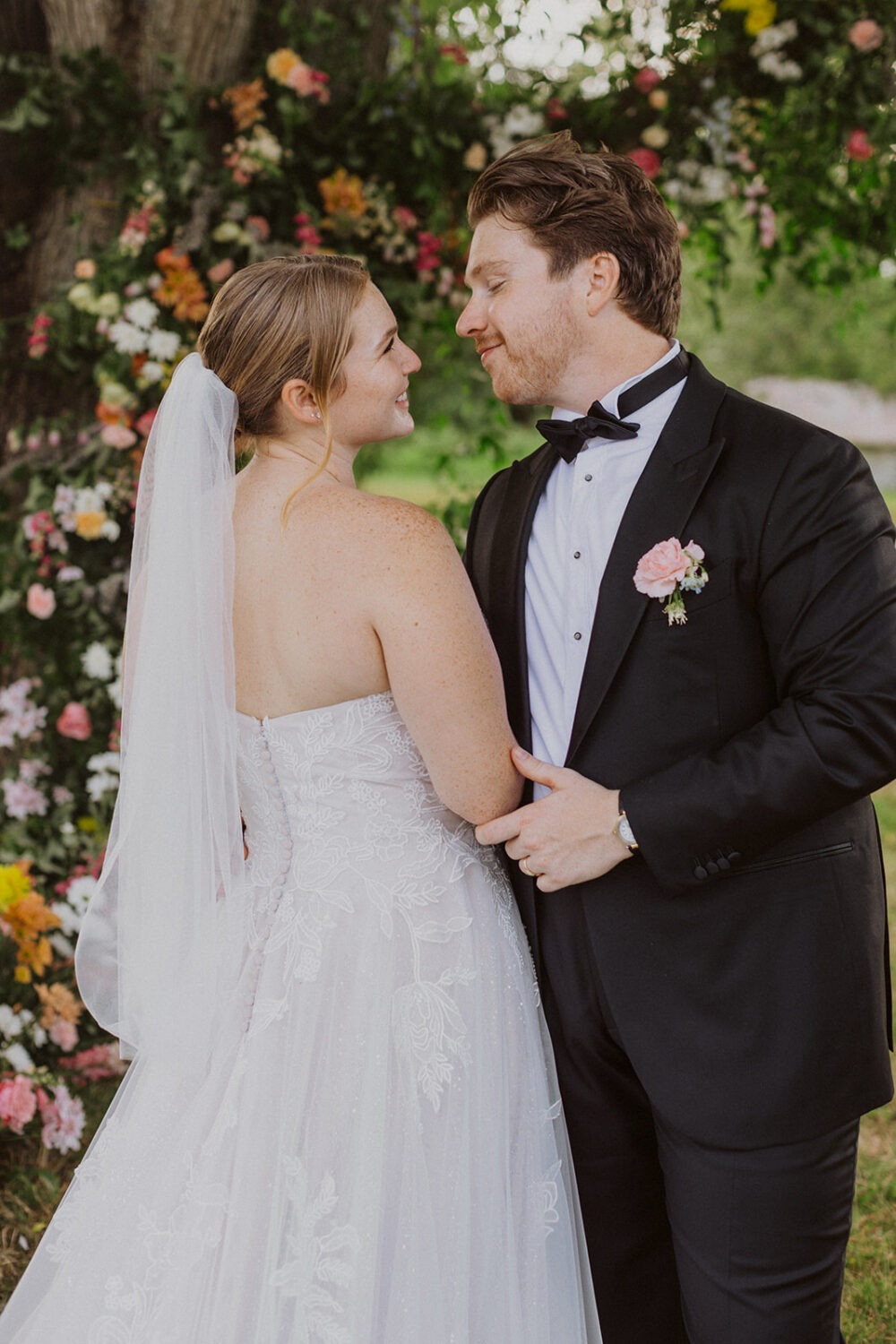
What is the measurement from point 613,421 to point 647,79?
2244 millimetres

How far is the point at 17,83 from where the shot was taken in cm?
381

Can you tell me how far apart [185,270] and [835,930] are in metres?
2.81

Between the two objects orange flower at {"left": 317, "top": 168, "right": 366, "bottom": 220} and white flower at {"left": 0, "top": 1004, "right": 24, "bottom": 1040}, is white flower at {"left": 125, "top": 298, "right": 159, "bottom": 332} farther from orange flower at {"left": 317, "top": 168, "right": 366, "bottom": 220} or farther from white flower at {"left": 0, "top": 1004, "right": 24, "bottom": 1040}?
white flower at {"left": 0, "top": 1004, "right": 24, "bottom": 1040}

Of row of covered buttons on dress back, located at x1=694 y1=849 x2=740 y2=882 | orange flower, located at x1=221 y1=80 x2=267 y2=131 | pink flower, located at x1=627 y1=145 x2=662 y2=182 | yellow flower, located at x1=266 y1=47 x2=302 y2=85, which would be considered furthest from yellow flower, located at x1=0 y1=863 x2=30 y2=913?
pink flower, located at x1=627 y1=145 x2=662 y2=182

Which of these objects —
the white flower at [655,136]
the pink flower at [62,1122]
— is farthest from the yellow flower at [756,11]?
the pink flower at [62,1122]

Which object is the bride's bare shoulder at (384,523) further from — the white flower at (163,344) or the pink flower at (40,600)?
the pink flower at (40,600)

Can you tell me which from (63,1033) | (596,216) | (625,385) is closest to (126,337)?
(596,216)

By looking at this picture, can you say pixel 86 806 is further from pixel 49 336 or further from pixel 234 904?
pixel 234 904

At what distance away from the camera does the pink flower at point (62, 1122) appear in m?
3.44

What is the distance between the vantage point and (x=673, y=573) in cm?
210

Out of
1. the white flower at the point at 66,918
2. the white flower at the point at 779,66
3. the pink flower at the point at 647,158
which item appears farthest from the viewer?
the pink flower at the point at 647,158

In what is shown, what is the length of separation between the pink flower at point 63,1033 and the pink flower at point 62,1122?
148 millimetres

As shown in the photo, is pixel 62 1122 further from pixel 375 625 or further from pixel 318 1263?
pixel 375 625

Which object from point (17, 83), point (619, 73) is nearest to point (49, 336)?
point (17, 83)
